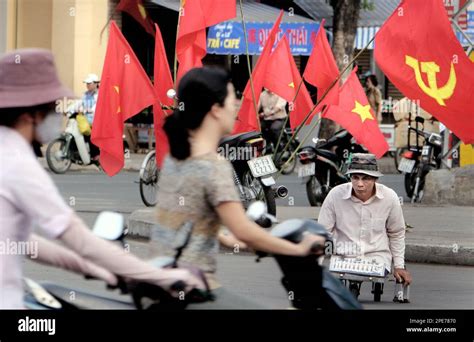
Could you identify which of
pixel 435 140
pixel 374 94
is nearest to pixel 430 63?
pixel 435 140

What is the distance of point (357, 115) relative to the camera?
10750 mm

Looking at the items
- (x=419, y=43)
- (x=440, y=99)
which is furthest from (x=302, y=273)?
(x=419, y=43)

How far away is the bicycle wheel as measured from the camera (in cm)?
1391

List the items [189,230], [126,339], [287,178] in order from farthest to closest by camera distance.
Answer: [287,178], [126,339], [189,230]

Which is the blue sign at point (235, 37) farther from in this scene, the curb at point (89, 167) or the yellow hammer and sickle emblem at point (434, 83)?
the yellow hammer and sickle emblem at point (434, 83)

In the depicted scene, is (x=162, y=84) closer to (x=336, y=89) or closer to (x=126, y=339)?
(x=336, y=89)

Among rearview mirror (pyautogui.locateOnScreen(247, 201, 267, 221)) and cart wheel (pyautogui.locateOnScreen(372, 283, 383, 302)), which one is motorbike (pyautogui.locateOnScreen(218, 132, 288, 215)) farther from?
rearview mirror (pyautogui.locateOnScreen(247, 201, 267, 221))

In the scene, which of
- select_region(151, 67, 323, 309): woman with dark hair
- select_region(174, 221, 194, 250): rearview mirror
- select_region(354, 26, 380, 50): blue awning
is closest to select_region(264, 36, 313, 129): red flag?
select_region(151, 67, 323, 309): woman with dark hair

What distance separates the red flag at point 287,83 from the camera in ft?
38.7

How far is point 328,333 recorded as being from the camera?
13.3 ft

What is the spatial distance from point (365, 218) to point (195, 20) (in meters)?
3.99

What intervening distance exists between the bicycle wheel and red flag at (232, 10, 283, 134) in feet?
7.47

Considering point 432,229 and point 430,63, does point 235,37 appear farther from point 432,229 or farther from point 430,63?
point 430,63

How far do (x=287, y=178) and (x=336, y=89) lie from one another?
867 cm
